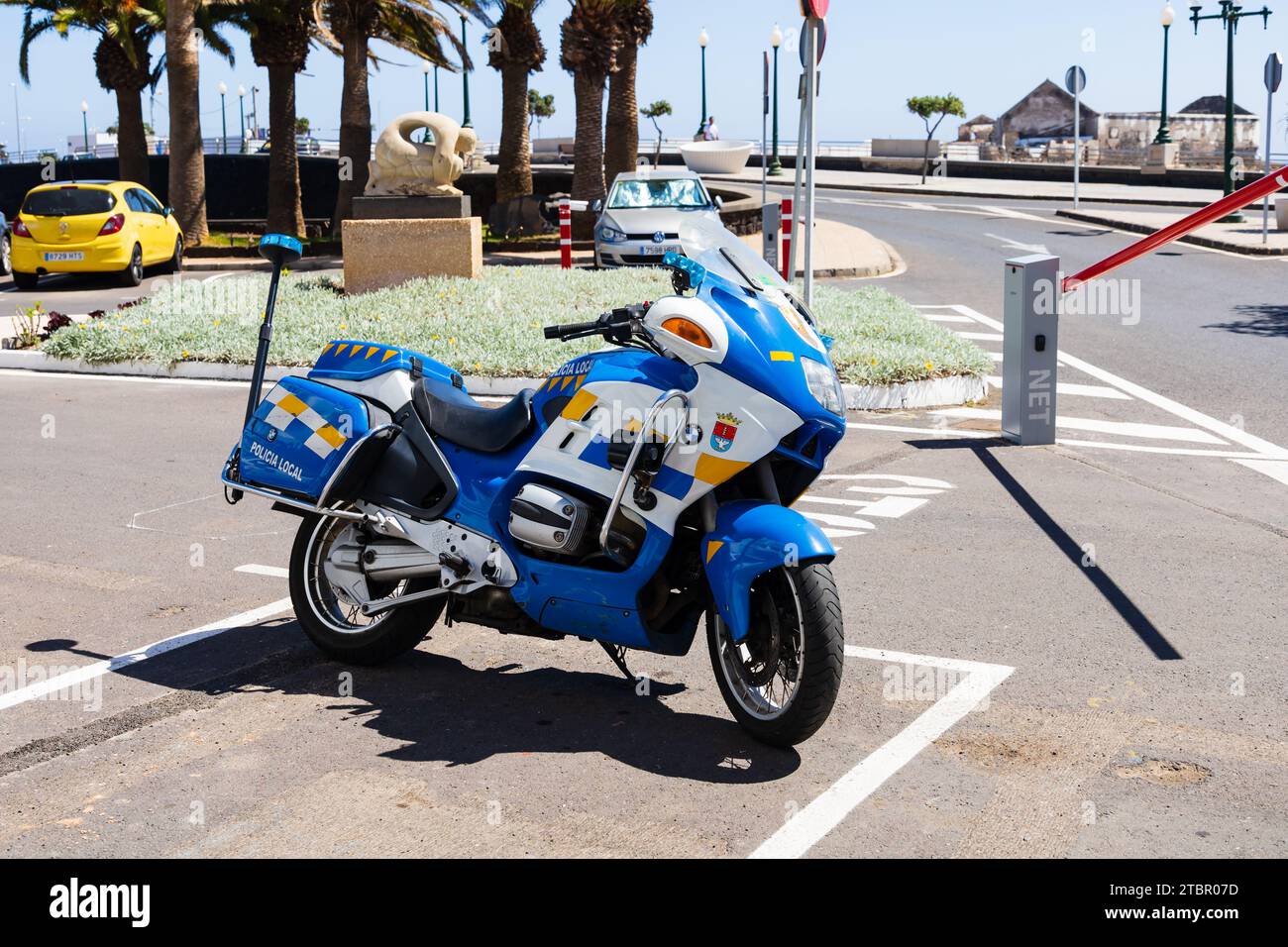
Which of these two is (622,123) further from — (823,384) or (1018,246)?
(823,384)

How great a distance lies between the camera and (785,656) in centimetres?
488

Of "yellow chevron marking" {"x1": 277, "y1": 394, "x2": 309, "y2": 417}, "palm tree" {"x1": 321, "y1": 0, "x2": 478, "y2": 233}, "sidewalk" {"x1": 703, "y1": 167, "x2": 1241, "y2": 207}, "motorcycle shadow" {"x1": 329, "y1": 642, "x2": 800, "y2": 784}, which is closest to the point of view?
"motorcycle shadow" {"x1": 329, "y1": 642, "x2": 800, "y2": 784}

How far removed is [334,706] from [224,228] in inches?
1357

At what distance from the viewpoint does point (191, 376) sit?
13555 millimetres

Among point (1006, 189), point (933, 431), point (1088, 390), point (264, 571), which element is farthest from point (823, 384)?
point (1006, 189)

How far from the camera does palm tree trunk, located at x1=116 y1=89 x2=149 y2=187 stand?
1379 inches

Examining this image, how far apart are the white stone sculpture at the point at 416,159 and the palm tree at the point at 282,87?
12916mm

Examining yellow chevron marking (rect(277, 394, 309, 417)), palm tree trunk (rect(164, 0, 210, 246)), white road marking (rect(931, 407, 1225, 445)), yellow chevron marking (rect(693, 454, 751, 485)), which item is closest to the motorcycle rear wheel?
yellow chevron marking (rect(277, 394, 309, 417))

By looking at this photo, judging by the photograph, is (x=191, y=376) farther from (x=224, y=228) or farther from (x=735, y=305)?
(x=224, y=228)

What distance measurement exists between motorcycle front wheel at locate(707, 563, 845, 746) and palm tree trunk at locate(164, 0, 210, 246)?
86.2 feet

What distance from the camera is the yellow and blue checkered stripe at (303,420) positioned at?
18.9ft

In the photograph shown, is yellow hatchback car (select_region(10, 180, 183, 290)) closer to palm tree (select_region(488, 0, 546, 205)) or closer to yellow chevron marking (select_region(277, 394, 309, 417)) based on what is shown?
palm tree (select_region(488, 0, 546, 205))
